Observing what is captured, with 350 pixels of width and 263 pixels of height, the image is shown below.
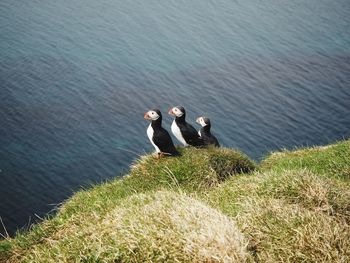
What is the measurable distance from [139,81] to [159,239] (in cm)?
3904

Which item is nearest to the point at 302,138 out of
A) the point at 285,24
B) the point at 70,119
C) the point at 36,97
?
the point at 70,119

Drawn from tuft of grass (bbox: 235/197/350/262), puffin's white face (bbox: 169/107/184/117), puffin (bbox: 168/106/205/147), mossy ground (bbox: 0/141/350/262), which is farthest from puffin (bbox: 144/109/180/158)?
tuft of grass (bbox: 235/197/350/262)

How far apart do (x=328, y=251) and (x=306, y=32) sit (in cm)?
5898

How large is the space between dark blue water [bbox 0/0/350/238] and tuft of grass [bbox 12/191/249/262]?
67.2 feet

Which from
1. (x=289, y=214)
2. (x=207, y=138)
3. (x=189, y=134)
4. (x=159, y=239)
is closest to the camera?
(x=159, y=239)

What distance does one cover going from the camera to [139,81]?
45656 millimetres

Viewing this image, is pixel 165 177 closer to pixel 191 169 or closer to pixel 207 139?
pixel 191 169

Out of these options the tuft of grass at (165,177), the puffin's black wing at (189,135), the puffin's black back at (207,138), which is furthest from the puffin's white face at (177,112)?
the tuft of grass at (165,177)

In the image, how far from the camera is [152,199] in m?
9.37

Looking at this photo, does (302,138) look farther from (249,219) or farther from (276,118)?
(249,219)

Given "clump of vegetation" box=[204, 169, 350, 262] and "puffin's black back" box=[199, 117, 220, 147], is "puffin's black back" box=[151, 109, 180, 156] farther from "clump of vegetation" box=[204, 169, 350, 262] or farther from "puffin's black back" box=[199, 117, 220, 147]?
"clump of vegetation" box=[204, 169, 350, 262]

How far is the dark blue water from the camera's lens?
112ft

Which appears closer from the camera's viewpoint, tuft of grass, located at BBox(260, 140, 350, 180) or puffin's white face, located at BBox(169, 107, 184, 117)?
tuft of grass, located at BBox(260, 140, 350, 180)

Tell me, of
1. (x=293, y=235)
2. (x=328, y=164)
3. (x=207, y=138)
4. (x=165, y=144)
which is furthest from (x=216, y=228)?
(x=207, y=138)
